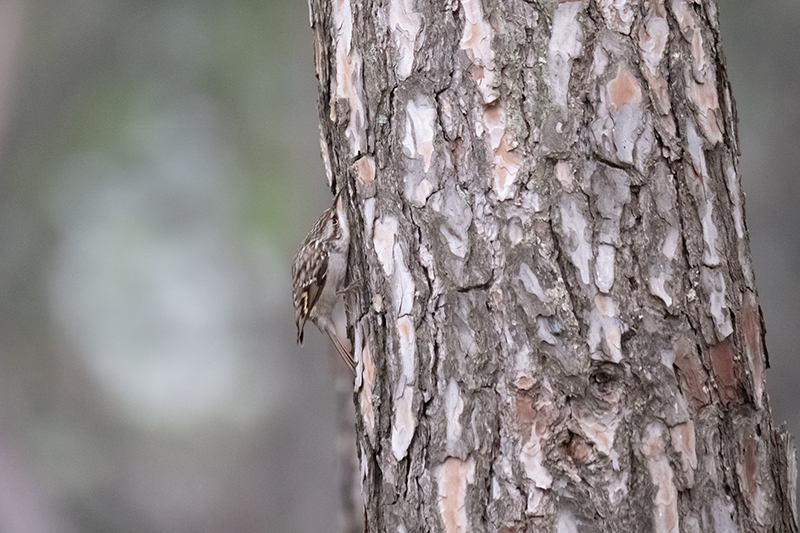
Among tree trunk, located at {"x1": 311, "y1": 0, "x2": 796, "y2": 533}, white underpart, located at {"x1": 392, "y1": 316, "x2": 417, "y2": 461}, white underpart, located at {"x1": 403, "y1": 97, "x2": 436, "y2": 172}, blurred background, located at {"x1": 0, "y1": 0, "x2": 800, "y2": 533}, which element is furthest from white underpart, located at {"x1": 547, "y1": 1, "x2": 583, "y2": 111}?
blurred background, located at {"x1": 0, "y1": 0, "x2": 800, "y2": 533}

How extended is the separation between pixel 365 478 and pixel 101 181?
260cm

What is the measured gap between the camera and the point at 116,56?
3459mm

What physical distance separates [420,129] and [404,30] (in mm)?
168

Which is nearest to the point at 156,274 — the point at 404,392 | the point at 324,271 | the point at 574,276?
the point at 324,271

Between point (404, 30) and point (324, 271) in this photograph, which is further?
point (324, 271)

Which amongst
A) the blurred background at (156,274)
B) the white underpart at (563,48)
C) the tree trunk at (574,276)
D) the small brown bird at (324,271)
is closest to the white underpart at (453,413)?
the tree trunk at (574,276)

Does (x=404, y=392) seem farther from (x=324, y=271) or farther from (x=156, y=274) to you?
(x=156, y=274)

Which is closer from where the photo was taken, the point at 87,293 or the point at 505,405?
the point at 505,405

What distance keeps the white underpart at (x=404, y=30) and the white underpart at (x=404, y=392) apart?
0.42m

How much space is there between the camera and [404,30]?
120 centimetres

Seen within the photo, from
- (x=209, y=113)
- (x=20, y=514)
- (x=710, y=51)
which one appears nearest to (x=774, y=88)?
(x=710, y=51)

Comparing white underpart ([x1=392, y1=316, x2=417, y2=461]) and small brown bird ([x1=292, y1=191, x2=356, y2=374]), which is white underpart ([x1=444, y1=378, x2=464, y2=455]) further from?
small brown bird ([x1=292, y1=191, x2=356, y2=374])

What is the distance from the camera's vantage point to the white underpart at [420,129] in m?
1.19

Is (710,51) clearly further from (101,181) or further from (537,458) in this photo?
(101,181)
